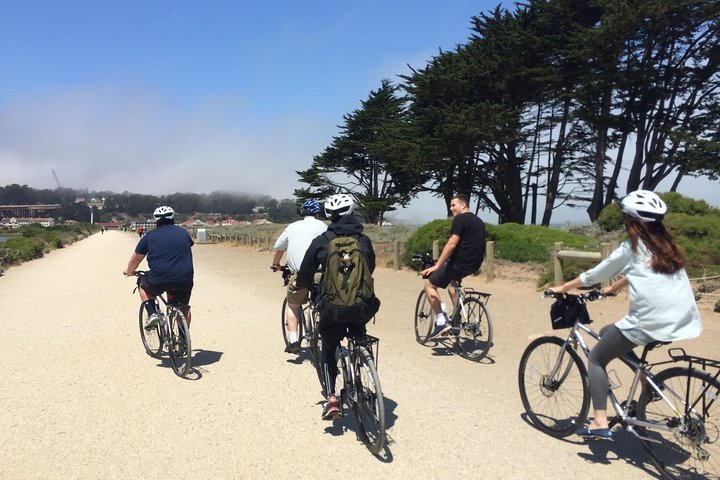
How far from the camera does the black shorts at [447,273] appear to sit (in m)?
6.38

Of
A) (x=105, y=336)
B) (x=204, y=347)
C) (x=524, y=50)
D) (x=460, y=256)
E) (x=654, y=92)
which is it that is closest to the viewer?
(x=460, y=256)

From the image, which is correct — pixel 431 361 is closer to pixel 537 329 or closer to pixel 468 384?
pixel 468 384

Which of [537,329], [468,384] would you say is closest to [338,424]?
[468,384]

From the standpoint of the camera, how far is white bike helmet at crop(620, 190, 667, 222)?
11.2ft

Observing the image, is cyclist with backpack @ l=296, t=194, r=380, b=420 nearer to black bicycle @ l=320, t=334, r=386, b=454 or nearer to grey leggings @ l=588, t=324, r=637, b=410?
black bicycle @ l=320, t=334, r=386, b=454

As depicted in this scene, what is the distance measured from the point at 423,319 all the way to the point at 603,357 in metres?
3.86

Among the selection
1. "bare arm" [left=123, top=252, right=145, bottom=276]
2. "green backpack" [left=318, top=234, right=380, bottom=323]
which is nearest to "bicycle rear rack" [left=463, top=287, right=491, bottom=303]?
"green backpack" [left=318, top=234, right=380, bottom=323]

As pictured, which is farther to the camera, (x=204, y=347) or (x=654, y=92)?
(x=654, y=92)

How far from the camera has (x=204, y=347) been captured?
7305mm

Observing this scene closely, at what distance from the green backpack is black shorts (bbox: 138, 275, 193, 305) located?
8.45ft

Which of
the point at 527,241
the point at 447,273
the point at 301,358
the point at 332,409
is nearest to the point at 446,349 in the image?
the point at 447,273

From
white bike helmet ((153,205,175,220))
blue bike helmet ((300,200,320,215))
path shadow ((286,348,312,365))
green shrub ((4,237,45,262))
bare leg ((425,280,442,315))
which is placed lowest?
green shrub ((4,237,45,262))

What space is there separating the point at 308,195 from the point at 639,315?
42228mm

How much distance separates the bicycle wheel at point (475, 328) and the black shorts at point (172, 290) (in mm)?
3178
